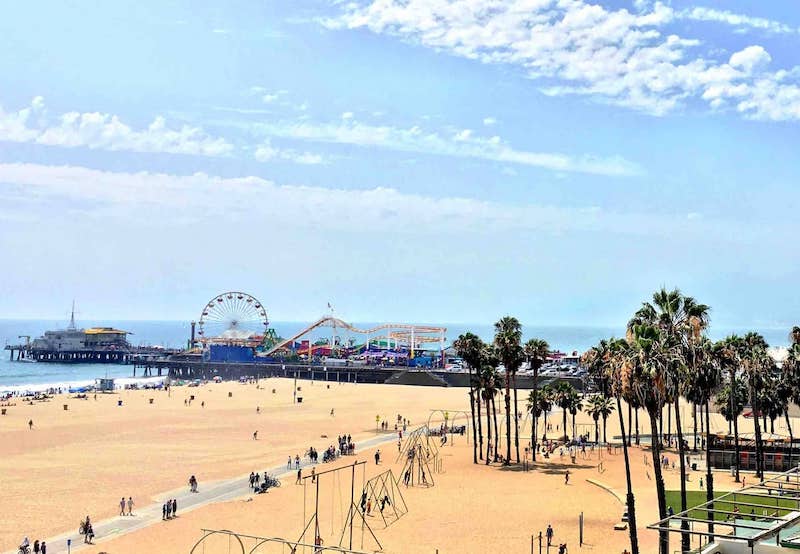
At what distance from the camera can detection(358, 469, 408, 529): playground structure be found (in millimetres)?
39250

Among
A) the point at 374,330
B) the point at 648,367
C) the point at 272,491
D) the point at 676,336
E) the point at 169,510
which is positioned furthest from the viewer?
the point at 374,330

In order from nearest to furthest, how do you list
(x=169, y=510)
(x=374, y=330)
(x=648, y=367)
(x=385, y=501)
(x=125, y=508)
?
1. (x=648, y=367)
2. (x=169, y=510)
3. (x=125, y=508)
4. (x=385, y=501)
5. (x=374, y=330)

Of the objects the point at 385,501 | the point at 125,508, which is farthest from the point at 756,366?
the point at 125,508

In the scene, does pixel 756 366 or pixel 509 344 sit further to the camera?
pixel 509 344

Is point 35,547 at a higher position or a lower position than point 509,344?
lower

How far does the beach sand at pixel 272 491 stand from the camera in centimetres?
3516

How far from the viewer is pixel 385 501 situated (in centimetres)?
4159

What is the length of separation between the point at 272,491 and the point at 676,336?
2599 cm

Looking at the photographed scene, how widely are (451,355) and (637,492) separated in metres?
145

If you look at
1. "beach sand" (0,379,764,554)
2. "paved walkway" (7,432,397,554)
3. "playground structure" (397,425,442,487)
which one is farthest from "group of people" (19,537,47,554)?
"playground structure" (397,425,442,487)

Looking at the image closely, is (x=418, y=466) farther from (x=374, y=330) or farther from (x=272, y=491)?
(x=374, y=330)

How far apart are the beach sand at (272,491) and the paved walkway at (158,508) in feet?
2.69

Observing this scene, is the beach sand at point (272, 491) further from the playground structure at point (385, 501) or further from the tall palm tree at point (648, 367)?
the tall palm tree at point (648, 367)

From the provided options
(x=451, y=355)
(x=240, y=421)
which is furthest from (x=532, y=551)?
(x=451, y=355)
